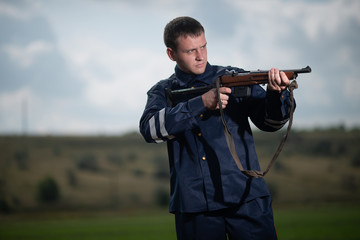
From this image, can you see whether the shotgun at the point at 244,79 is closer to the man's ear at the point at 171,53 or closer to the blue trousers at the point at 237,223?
the man's ear at the point at 171,53

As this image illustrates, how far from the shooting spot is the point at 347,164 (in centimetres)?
5919

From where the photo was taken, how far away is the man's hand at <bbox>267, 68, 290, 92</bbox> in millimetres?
3395

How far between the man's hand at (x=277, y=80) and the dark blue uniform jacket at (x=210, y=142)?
8cm

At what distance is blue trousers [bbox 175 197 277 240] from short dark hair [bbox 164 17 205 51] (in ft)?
4.36

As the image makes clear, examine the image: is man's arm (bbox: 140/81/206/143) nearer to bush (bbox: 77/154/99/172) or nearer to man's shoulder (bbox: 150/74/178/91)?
man's shoulder (bbox: 150/74/178/91)

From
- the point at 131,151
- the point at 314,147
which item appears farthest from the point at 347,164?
the point at 131,151

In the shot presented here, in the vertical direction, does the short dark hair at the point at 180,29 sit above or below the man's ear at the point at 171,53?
above

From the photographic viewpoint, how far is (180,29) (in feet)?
12.6

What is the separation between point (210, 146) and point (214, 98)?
39cm

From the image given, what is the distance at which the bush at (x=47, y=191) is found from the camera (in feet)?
162

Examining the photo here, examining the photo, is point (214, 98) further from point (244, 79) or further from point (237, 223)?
point (237, 223)

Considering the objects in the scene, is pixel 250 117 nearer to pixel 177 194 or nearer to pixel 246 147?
pixel 246 147

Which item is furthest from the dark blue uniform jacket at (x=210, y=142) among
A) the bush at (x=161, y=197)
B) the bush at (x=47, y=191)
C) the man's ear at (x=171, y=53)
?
the bush at (x=47, y=191)

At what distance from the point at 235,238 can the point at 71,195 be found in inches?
1932
